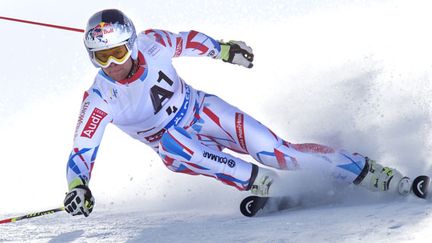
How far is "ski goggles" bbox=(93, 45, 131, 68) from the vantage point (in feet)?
17.2

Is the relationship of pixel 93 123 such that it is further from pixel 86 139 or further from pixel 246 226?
pixel 246 226

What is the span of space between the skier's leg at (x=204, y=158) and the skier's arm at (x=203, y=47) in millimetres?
827

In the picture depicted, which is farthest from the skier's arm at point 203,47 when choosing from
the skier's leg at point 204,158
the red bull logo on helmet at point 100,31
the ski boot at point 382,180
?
the ski boot at point 382,180

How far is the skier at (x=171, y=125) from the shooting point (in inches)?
204

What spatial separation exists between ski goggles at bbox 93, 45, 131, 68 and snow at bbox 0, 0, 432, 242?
3.83ft

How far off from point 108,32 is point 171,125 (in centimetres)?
94

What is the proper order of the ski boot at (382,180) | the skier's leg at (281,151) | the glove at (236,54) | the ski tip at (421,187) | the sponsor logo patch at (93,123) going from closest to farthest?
the ski tip at (421,187)
the ski boot at (382,180)
the sponsor logo patch at (93,123)
the skier's leg at (281,151)
the glove at (236,54)

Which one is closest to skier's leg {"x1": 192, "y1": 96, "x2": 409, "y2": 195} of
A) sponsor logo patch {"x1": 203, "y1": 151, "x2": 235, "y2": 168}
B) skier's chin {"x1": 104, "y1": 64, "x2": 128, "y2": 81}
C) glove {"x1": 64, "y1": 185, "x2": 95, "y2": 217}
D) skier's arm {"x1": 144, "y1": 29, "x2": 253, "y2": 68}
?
sponsor logo patch {"x1": 203, "y1": 151, "x2": 235, "y2": 168}

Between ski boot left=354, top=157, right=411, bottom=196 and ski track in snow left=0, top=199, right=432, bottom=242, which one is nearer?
ski track in snow left=0, top=199, right=432, bottom=242

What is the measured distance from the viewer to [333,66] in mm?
8609

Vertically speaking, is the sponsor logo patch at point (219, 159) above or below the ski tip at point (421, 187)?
above

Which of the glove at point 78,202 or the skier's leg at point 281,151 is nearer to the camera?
the glove at point 78,202

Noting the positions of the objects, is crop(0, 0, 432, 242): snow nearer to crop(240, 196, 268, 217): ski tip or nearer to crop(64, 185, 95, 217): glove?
crop(240, 196, 268, 217): ski tip

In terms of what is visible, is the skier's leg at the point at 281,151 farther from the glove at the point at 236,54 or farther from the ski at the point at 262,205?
the glove at the point at 236,54
